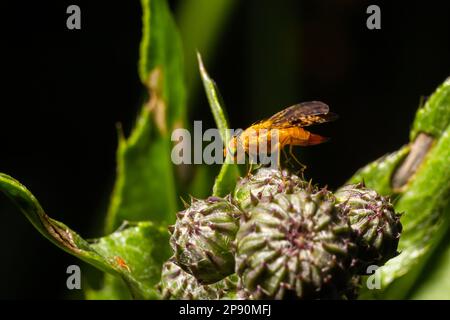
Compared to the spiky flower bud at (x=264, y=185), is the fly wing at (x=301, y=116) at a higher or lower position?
higher

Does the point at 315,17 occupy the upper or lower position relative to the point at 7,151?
upper

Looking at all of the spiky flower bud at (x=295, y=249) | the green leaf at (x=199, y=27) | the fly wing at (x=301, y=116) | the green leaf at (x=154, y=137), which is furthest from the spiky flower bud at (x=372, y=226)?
the green leaf at (x=199, y=27)

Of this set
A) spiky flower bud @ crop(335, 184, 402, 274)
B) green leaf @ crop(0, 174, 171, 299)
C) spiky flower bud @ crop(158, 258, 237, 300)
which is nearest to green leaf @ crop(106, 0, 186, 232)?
green leaf @ crop(0, 174, 171, 299)

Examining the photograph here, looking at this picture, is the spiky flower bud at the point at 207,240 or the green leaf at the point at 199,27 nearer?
the spiky flower bud at the point at 207,240

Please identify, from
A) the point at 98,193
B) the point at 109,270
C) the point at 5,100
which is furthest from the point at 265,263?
the point at 5,100

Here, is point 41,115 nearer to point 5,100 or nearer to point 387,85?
point 5,100

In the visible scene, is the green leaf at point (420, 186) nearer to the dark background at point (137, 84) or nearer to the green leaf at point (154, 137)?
the green leaf at point (154, 137)
